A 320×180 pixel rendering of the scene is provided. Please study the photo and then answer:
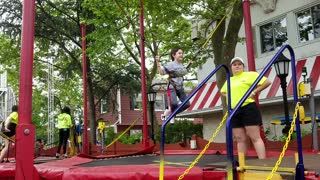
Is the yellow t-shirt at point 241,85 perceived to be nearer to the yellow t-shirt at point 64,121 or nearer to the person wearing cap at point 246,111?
the person wearing cap at point 246,111

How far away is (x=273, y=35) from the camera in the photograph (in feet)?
57.5

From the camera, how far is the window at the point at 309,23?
15648 millimetres

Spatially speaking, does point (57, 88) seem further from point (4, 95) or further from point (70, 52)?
point (70, 52)

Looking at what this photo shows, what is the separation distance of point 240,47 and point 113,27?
7.55 m

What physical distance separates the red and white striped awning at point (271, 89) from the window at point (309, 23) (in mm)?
1080

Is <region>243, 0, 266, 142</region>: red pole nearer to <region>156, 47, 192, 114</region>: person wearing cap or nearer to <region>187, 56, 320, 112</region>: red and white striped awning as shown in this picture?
<region>156, 47, 192, 114</region>: person wearing cap

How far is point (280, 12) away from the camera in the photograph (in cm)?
1717

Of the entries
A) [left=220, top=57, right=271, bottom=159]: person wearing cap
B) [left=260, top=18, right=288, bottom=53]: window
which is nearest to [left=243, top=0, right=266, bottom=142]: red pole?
[left=220, top=57, right=271, bottom=159]: person wearing cap

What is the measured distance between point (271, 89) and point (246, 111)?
10.7 m

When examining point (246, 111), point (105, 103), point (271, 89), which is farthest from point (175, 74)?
point (105, 103)

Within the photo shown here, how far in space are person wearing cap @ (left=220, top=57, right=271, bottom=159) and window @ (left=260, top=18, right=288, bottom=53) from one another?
11.7m

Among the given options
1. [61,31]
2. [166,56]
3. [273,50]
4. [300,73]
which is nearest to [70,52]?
[61,31]

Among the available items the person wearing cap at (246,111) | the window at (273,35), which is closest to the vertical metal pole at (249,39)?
the person wearing cap at (246,111)

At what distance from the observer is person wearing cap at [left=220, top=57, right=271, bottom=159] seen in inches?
225
